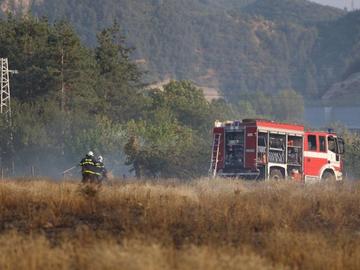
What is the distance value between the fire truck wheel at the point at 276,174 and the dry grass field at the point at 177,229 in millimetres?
9305

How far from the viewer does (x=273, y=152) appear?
37.0 metres

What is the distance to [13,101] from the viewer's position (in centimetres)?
6525

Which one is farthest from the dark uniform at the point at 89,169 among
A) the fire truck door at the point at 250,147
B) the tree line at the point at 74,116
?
the tree line at the point at 74,116

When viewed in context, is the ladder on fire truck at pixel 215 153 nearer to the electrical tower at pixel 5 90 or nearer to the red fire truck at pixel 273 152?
the red fire truck at pixel 273 152

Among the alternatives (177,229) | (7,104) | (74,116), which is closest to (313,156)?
(177,229)

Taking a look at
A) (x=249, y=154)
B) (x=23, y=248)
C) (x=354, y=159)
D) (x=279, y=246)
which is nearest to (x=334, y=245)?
(x=279, y=246)

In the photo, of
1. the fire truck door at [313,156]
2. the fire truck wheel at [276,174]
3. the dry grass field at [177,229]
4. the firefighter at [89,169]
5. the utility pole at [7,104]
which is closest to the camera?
the dry grass field at [177,229]

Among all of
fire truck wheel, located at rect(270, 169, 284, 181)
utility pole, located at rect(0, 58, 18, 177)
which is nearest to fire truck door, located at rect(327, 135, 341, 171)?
fire truck wheel, located at rect(270, 169, 284, 181)

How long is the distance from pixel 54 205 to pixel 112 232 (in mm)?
3236

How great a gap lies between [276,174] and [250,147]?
158cm

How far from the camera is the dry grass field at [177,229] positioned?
44.2 ft

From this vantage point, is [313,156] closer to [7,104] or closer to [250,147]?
[250,147]

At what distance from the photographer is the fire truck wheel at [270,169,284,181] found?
36.8 meters

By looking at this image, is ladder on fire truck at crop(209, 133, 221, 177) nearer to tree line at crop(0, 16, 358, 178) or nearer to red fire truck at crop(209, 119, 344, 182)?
red fire truck at crop(209, 119, 344, 182)
